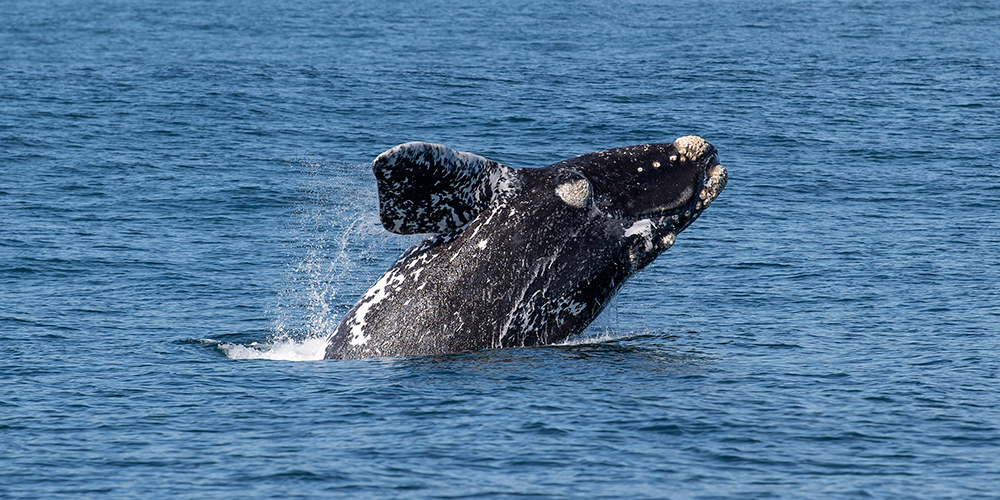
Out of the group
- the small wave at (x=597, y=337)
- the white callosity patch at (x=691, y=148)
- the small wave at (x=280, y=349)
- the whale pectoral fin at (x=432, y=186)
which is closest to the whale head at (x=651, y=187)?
the white callosity patch at (x=691, y=148)

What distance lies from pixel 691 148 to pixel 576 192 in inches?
62.1

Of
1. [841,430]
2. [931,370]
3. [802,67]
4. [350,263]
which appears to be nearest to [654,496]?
[841,430]

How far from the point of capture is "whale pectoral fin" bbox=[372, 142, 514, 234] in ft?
44.8

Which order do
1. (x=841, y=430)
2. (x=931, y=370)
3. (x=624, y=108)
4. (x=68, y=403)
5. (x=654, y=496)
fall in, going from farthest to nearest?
(x=624, y=108) < (x=931, y=370) < (x=68, y=403) < (x=841, y=430) < (x=654, y=496)

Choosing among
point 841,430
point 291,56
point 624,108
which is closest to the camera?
point 841,430

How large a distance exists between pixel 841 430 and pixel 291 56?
41661 mm

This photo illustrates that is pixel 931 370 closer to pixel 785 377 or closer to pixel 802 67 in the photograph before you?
pixel 785 377

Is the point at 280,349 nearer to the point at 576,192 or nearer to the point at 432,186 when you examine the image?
the point at 432,186

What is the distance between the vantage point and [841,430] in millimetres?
13750

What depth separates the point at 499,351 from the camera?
1566cm

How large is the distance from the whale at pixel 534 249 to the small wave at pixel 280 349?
7.18 ft

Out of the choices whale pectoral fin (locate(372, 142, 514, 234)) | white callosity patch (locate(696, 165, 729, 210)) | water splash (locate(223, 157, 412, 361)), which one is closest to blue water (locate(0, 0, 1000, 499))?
water splash (locate(223, 157, 412, 361))

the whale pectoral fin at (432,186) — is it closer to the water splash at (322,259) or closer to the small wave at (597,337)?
the water splash at (322,259)

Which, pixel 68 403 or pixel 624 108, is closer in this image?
pixel 68 403
